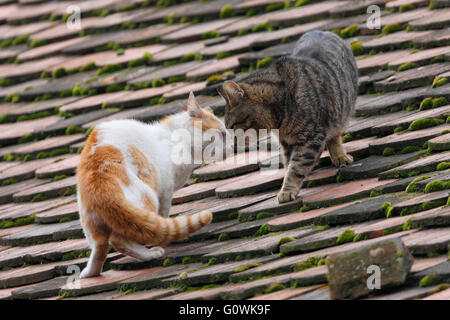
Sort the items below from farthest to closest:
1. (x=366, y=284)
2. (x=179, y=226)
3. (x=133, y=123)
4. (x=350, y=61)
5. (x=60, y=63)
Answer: (x=60, y=63)
(x=350, y=61)
(x=133, y=123)
(x=179, y=226)
(x=366, y=284)

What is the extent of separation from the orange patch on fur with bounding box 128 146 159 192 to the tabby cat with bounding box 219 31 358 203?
2.24ft

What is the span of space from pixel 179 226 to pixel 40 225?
1218 millimetres

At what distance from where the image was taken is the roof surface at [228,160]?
11.3 feet

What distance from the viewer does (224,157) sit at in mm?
4820

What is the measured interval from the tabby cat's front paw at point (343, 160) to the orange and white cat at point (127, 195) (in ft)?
2.73

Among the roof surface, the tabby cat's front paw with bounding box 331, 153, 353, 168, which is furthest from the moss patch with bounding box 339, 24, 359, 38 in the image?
the tabby cat's front paw with bounding box 331, 153, 353, 168

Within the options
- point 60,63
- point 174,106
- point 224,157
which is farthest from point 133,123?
point 60,63

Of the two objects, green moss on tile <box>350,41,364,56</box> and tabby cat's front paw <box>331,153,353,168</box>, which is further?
green moss on tile <box>350,41,364,56</box>

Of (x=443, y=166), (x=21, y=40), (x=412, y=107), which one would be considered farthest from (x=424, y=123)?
(x=21, y=40)

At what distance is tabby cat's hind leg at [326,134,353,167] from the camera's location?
441 centimetres

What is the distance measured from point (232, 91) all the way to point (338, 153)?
28.2 inches

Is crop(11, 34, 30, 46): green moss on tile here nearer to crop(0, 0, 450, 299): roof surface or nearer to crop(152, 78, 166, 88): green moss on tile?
crop(0, 0, 450, 299): roof surface
